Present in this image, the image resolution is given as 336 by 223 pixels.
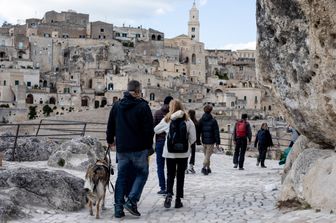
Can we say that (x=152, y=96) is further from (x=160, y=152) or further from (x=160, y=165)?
(x=160, y=165)

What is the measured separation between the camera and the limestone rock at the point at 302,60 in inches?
303

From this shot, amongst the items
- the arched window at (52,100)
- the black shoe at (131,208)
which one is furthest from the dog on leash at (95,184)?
the arched window at (52,100)

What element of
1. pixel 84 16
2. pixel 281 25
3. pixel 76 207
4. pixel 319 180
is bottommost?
pixel 76 207

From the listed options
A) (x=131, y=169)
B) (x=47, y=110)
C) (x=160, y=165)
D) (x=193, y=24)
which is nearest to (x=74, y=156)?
(x=160, y=165)

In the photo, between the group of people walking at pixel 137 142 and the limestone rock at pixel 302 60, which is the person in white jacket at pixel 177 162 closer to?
the group of people walking at pixel 137 142

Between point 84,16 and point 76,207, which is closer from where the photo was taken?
point 76,207

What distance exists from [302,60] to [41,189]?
169 inches

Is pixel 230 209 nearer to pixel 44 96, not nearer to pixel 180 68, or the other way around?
pixel 44 96

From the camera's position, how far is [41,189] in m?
9.23

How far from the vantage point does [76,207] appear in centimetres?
924

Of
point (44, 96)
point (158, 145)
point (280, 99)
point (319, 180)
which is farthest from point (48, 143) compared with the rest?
point (44, 96)

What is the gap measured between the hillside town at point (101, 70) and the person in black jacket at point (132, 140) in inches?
2472

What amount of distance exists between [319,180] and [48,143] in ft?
36.8

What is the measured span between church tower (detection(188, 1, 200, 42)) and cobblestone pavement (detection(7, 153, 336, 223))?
399 feet
